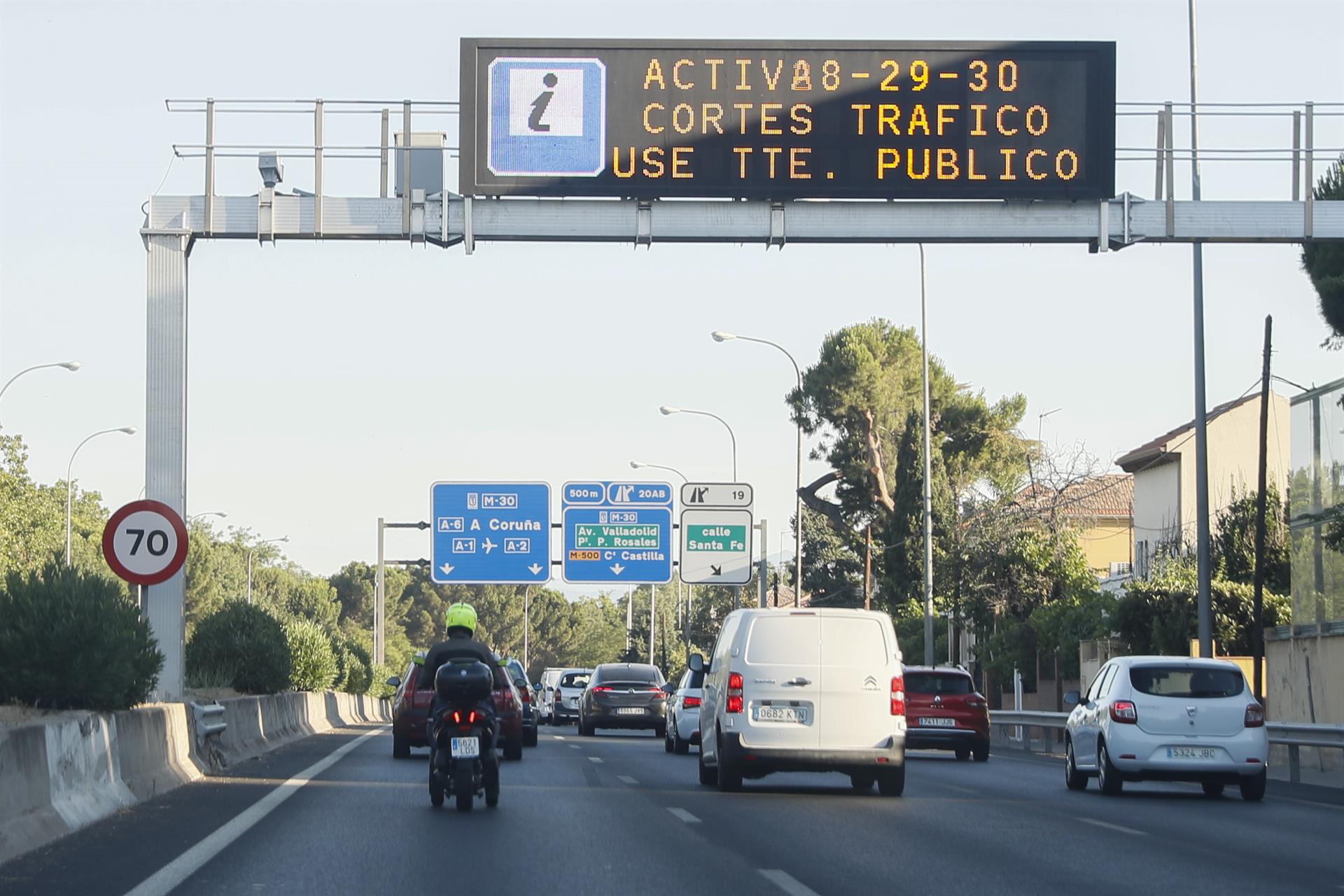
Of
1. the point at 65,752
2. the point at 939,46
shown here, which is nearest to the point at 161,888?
the point at 65,752

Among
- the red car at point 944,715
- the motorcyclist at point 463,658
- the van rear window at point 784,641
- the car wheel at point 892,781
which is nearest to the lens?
the motorcyclist at point 463,658

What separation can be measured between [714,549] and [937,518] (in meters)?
25.4

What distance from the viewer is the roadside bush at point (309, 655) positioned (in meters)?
39.9

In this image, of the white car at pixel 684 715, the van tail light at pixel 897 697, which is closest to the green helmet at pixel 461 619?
the van tail light at pixel 897 697

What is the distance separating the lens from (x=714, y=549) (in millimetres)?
43938

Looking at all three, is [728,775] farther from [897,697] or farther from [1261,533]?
[1261,533]

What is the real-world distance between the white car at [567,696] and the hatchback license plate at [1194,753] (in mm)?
30498

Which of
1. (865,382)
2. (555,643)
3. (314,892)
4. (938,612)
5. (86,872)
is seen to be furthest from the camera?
(555,643)

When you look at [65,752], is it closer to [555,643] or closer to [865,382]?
[865,382]

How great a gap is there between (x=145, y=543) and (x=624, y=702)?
73.8ft

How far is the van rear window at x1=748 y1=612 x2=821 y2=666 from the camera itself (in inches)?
752

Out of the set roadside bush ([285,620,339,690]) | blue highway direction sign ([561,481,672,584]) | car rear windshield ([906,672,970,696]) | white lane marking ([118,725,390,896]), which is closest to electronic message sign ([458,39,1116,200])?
white lane marking ([118,725,390,896])

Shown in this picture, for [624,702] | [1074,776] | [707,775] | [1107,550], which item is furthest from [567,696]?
[1107,550]

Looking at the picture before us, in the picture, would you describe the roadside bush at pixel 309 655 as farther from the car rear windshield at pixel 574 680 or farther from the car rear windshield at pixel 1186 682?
the car rear windshield at pixel 1186 682
